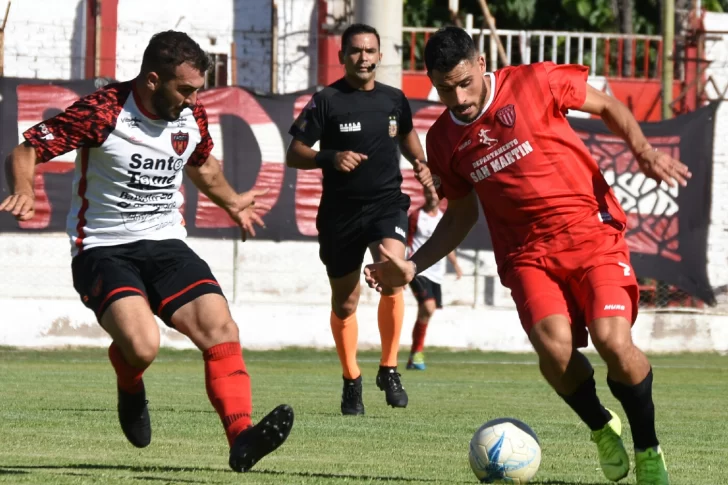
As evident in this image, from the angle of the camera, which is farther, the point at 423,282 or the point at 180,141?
the point at 423,282

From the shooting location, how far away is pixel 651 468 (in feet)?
19.2

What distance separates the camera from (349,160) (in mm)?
8672

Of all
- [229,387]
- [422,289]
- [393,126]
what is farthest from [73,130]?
[422,289]

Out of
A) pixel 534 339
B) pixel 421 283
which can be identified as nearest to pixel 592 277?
pixel 534 339

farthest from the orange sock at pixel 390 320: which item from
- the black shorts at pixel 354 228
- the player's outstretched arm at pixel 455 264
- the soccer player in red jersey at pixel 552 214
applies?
the player's outstretched arm at pixel 455 264

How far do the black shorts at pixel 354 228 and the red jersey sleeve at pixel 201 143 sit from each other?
2.45 m

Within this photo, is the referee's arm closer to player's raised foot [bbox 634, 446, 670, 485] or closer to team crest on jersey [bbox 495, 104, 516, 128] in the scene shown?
team crest on jersey [bbox 495, 104, 516, 128]

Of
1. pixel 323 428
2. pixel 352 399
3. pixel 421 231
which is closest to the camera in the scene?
pixel 323 428

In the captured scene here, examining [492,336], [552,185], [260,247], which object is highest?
[552,185]

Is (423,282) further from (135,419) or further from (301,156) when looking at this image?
(135,419)

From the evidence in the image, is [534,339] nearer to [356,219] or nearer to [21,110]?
[356,219]

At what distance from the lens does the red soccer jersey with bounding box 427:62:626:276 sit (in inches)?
253

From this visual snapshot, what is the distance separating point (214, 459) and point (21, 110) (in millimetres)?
11048

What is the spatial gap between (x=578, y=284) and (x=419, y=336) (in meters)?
9.55
